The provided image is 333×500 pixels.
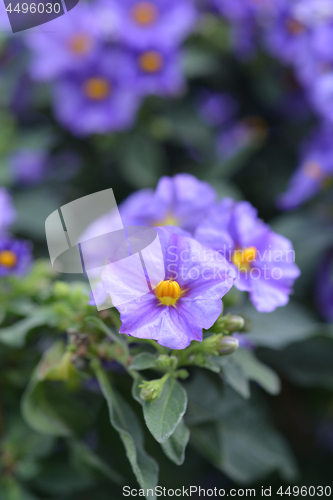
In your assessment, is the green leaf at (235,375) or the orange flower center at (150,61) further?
the orange flower center at (150,61)

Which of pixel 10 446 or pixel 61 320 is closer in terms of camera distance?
pixel 61 320

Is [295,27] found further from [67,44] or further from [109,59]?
[67,44]

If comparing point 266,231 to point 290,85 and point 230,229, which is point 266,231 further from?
point 290,85

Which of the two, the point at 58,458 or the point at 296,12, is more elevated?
the point at 296,12

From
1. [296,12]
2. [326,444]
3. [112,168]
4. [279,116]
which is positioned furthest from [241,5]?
[326,444]

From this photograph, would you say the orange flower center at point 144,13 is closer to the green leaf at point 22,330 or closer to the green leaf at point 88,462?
the green leaf at point 22,330

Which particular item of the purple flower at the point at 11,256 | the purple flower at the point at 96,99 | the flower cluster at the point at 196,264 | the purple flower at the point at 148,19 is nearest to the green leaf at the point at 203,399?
the flower cluster at the point at 196,264
